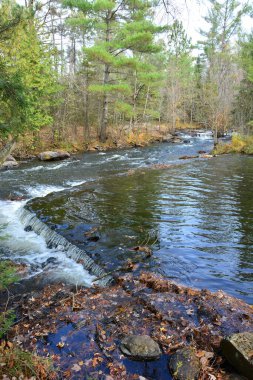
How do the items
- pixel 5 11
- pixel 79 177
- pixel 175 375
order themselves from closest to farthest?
pixel 175 375, pixel 5 11, pixel 79 177

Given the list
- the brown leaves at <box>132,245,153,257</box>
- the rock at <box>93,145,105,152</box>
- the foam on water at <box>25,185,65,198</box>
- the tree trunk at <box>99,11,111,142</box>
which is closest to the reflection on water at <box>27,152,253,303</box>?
the brown leaves at <box>132,245,153,257</box>

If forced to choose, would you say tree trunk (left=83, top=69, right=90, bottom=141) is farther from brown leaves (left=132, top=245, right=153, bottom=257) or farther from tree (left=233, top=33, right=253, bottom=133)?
brown leaves (left=132, top=245, right=153, bottom=257)

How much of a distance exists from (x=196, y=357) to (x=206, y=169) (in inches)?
545

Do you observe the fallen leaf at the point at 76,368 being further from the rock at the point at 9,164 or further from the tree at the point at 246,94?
the tree at the point at 246,94

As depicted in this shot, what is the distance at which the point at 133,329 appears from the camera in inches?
182

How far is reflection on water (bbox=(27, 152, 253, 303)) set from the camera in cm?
651

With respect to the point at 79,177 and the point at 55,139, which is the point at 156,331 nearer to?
the point at 79,177

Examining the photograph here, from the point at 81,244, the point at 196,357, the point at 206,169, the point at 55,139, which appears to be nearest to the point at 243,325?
the point at 196,357

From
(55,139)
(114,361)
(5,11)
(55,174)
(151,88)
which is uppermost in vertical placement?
(151,88)

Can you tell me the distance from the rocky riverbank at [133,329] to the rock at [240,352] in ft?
0.08

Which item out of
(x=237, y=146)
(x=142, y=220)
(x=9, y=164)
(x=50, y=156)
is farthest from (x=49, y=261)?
(x=237, y=146)

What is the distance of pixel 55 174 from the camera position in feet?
52.7

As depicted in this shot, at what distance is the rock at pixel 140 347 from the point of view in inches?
162

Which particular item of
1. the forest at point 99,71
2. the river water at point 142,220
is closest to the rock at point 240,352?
the river water at point 142,220
